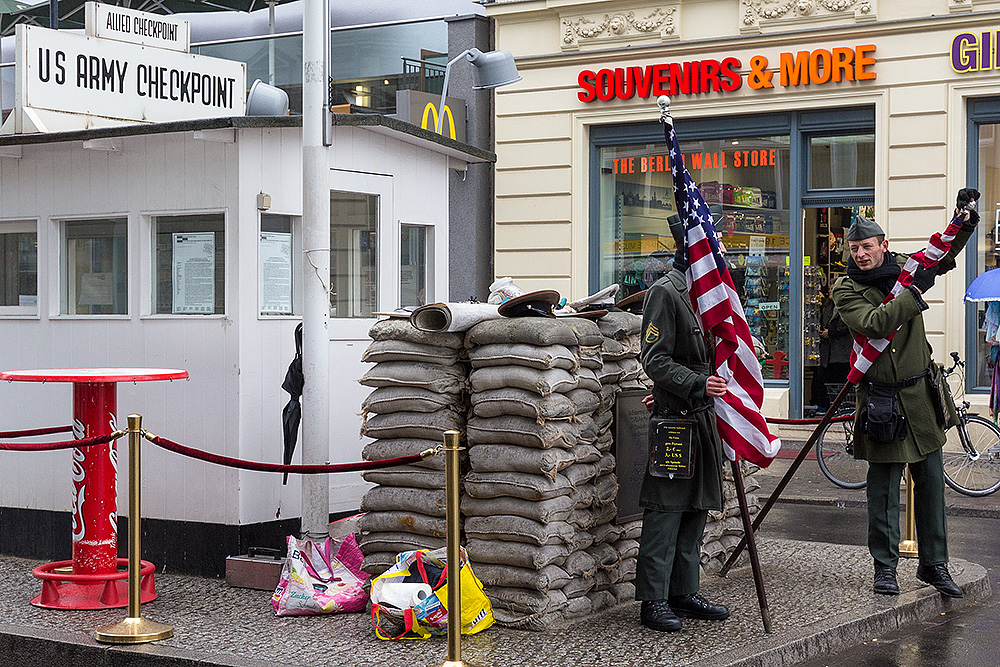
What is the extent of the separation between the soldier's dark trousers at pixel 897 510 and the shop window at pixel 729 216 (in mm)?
8688

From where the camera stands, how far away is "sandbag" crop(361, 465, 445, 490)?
6.80 m

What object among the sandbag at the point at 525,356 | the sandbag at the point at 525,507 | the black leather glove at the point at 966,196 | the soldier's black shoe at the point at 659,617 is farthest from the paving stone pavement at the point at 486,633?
the black leather glove at the point at 966,196

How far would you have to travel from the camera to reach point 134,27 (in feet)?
30.1

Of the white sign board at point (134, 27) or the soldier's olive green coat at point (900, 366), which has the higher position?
the white sign board at point (134, 27)

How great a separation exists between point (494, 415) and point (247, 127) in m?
2.45

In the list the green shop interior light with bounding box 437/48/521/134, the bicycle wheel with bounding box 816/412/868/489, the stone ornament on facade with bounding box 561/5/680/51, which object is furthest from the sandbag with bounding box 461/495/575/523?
the stone ornament on facade with bounding box 561/5/680/51

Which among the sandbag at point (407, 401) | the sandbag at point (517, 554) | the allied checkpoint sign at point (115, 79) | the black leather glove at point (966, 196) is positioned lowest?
the sandbag at point (517, 554)

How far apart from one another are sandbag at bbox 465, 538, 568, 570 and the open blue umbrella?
8102 millimetres

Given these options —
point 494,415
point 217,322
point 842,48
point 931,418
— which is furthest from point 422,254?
point 842,48

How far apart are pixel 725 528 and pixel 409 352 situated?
95.5 inches

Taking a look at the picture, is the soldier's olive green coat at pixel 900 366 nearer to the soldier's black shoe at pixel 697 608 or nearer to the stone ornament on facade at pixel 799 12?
the soldier's black shoe at pixel 697 608

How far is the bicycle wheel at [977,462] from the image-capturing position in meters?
12.0

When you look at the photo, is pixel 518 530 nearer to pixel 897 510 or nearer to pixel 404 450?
pixel 404 450

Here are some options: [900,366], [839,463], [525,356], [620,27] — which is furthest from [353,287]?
[620,27]
